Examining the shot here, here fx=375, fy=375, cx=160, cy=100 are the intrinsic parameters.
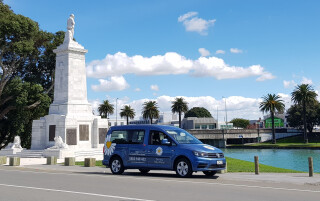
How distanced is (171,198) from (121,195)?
141 cm

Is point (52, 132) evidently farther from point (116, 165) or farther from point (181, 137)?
point (181, 137)

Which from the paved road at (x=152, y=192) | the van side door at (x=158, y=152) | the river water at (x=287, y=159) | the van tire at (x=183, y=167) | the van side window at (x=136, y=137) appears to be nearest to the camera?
the paved road at (x=152, y=192)

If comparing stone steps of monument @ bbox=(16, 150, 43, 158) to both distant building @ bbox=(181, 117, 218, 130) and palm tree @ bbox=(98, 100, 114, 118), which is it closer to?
palm tree @ bbox=(98, 100, 114, 118)

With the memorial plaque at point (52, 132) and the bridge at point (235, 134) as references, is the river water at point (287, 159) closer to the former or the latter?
the memorial plaque at point (52, 132)

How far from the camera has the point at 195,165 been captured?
45.5 feet

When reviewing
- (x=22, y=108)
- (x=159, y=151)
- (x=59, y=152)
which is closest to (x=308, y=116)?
(x=22, y=108)

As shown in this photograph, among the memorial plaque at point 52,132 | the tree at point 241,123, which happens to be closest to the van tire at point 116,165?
the memorial plaque at point 52,132

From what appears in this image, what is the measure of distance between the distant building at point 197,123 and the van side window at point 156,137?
385 feet

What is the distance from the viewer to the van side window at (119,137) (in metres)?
16.5

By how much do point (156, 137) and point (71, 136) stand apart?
1969cm

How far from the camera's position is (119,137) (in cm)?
1677

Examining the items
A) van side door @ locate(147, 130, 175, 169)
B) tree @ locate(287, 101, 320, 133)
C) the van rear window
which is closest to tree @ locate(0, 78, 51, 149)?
the van rear window

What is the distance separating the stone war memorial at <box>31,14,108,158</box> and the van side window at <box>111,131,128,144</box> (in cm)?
1629

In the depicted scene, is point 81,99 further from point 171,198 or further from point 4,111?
point 171,198
